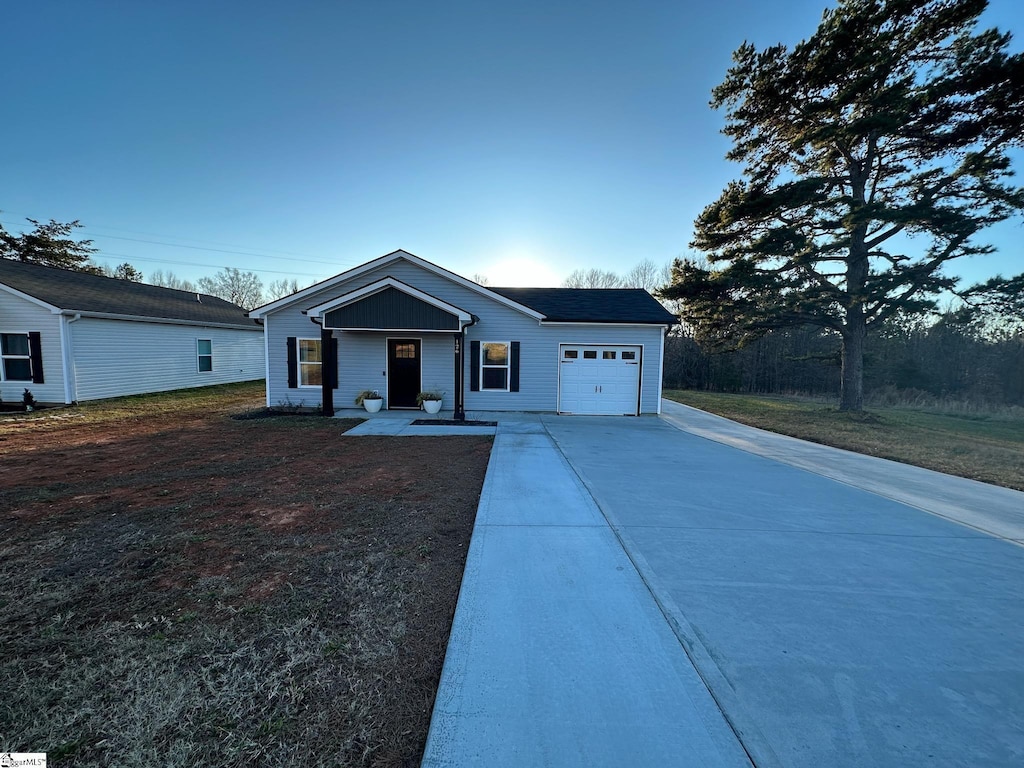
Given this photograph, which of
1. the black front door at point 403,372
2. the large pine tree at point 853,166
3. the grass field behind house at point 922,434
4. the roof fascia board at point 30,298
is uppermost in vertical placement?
the large pine tree at point 853,166

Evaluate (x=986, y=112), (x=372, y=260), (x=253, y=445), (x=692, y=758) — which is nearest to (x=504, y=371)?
(x=372, y=260)

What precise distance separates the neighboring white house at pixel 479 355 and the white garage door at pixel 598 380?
1.2 inches

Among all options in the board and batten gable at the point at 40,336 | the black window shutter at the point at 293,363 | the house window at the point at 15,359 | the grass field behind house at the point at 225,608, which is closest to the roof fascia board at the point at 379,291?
the black window shutter at the point at 293,363

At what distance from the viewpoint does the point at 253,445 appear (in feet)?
24.9

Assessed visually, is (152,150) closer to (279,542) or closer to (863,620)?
(279,542)

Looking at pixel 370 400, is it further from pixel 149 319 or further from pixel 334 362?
pixel 149 319

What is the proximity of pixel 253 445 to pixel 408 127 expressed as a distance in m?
11.3

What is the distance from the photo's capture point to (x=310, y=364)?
1202 centimetres

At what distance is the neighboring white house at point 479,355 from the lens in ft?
38.6

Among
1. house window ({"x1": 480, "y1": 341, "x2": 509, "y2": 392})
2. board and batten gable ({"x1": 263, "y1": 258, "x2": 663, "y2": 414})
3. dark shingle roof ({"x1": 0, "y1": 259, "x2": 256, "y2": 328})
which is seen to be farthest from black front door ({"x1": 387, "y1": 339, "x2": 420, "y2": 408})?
dark shingle roof ({"x1": 0, "y1": 259, "x2": 256, "y2": 328})

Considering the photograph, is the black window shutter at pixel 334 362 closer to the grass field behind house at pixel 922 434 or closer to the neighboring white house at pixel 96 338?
the neighboring white house at pixel 96 338

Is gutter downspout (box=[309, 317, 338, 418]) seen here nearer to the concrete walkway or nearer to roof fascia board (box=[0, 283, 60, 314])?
roof fascia board (box=[0, 283, 60, 314])

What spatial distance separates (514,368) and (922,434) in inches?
459

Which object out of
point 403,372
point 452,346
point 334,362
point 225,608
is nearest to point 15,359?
point 334,362
